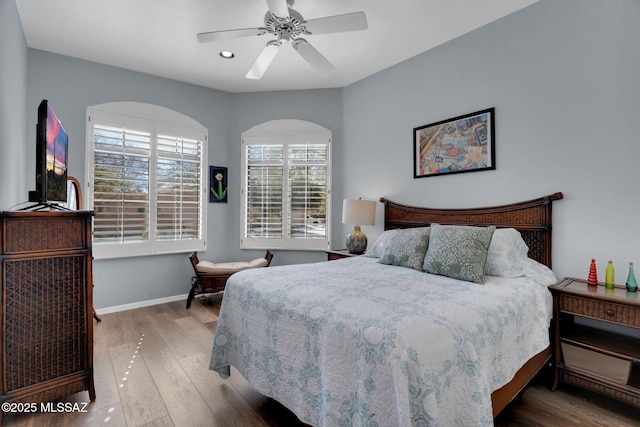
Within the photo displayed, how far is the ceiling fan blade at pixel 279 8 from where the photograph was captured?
2054 millimetres

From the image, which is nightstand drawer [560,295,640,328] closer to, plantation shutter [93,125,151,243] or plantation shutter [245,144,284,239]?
plantation shutter [245,144,284,239]

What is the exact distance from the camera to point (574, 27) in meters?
2.37

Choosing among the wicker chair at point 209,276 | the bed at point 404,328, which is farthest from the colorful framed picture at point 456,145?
the wicker chair at point 209,276

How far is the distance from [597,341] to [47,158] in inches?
144

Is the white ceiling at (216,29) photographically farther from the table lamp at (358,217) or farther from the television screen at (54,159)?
the table lamp at (358,217)

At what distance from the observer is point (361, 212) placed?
3643 mm

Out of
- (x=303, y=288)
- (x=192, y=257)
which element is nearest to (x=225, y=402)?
(x=303, y=288)

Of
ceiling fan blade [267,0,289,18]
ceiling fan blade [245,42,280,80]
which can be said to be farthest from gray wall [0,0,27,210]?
ceiling fan blade [267,0,289,18]

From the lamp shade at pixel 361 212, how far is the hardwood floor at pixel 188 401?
199 cm

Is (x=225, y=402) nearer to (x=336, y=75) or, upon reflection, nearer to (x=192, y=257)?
(x=192, y=257)

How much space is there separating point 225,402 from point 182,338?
1.21m

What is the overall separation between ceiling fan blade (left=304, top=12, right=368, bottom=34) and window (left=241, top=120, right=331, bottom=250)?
215cm

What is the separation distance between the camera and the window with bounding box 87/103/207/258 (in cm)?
361

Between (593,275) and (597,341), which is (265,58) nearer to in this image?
(593,275)
